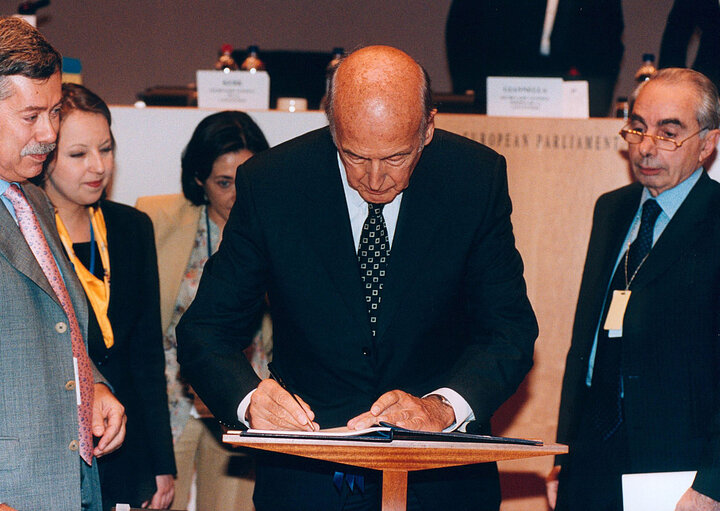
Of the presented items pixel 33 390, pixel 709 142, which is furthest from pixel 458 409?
pixel 709 142

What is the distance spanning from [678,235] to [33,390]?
2.02m

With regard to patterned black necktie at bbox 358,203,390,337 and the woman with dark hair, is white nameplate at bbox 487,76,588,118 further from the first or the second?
patterned black necktie at bbox 358,203,390,337

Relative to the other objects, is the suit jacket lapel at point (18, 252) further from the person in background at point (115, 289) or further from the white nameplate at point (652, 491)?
the white nameplate at point (652, 491)

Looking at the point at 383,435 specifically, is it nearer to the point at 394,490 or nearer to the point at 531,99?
the point at 394,490

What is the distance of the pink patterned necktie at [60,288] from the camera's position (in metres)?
2.09

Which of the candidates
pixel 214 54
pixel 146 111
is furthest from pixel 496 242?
pixel 214 54

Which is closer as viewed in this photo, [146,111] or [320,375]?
[320,375]

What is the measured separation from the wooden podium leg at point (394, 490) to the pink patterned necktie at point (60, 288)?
93cm

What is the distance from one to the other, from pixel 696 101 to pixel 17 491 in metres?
2.43

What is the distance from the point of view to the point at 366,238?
2082 millimetres

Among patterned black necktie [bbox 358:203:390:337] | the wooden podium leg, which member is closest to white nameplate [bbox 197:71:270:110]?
patterned black necktie [bbox 358:203:390:337]

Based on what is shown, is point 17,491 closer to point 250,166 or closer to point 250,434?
point 250,434

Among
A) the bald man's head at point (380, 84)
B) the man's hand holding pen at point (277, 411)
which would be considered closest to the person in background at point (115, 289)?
the man's hand holding pen at point (277, 411)

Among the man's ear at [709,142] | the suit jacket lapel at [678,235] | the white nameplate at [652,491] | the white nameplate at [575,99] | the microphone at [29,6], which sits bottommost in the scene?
the white nameplate at [652,491]
